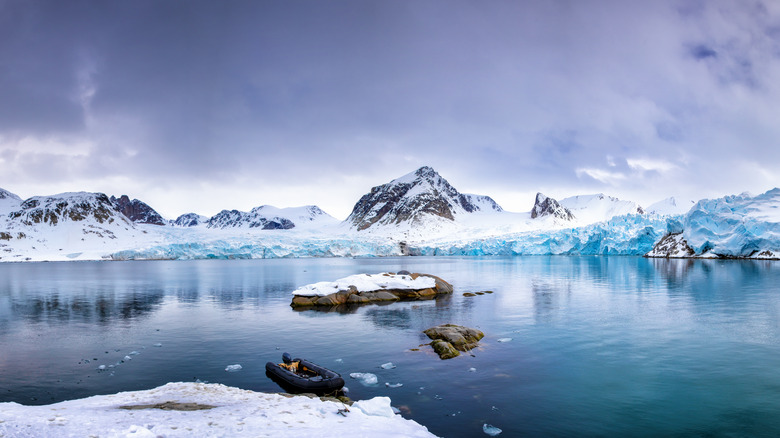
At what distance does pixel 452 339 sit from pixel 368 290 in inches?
661

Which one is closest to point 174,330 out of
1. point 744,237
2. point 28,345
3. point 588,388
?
point 28,345

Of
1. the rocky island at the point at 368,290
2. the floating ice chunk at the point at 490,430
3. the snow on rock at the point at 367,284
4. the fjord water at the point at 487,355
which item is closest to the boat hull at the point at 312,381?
the fjord water at the point at 487,355

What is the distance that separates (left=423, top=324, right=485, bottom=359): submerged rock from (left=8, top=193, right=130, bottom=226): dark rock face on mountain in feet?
687

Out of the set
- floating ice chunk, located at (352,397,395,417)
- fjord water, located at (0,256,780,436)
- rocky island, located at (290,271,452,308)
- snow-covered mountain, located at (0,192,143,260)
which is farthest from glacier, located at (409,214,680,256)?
snow-covered mountain, located at (0,192,143,260)

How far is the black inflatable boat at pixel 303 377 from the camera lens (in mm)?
12484

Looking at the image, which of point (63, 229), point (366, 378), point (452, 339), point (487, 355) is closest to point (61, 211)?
point (63, 229)

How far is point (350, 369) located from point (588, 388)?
7.64m

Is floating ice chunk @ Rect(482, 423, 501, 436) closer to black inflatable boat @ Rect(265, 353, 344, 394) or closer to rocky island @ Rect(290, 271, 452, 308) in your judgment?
black inflatable boat @ Rect(265, 353, 344, 394)

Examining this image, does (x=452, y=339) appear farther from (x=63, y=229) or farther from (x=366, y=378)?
(x=63, y=229)

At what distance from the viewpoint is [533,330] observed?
850 inches

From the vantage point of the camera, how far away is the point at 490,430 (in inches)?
393

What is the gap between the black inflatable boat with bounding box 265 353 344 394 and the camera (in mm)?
12484

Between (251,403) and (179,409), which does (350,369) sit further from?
(179,409)

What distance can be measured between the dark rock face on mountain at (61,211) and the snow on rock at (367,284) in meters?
194
